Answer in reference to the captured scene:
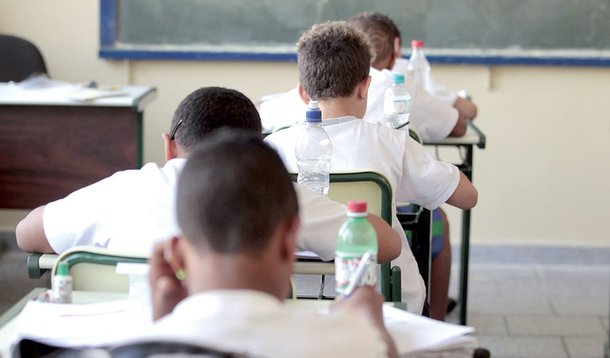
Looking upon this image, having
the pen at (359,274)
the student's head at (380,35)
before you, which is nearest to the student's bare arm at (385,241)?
the pen at (359,274)

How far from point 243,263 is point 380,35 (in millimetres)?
3042

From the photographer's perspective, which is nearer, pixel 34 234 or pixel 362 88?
pixel 34 234

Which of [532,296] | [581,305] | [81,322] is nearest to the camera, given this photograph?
[81,322]

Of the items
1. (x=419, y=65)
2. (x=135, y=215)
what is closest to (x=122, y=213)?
(x=135, y=215)

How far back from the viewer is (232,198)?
1.40 metres

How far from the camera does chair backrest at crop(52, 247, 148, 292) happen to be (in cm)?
197

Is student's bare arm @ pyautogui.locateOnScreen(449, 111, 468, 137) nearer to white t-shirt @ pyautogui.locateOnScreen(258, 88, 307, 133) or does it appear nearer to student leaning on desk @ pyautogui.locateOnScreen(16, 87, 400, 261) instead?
white t-shirt @ pyautogui.locateOnScreen(258, 88, 307, 133)

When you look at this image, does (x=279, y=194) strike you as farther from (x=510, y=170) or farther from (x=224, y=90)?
(x=510, y=170)

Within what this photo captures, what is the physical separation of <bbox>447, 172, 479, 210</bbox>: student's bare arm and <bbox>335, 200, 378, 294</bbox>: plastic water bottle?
0.89 metres

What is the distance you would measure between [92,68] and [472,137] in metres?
2.20

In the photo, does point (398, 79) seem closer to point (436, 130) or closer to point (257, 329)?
point (436, 130)

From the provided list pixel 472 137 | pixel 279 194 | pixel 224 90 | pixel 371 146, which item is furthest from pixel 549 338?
pixel 279 194

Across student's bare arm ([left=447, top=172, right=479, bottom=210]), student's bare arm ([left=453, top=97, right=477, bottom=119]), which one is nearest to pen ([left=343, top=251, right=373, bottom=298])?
student's bare arm ([left=447, top=172, right=479, bottom=210])

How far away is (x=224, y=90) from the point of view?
7.68ft
